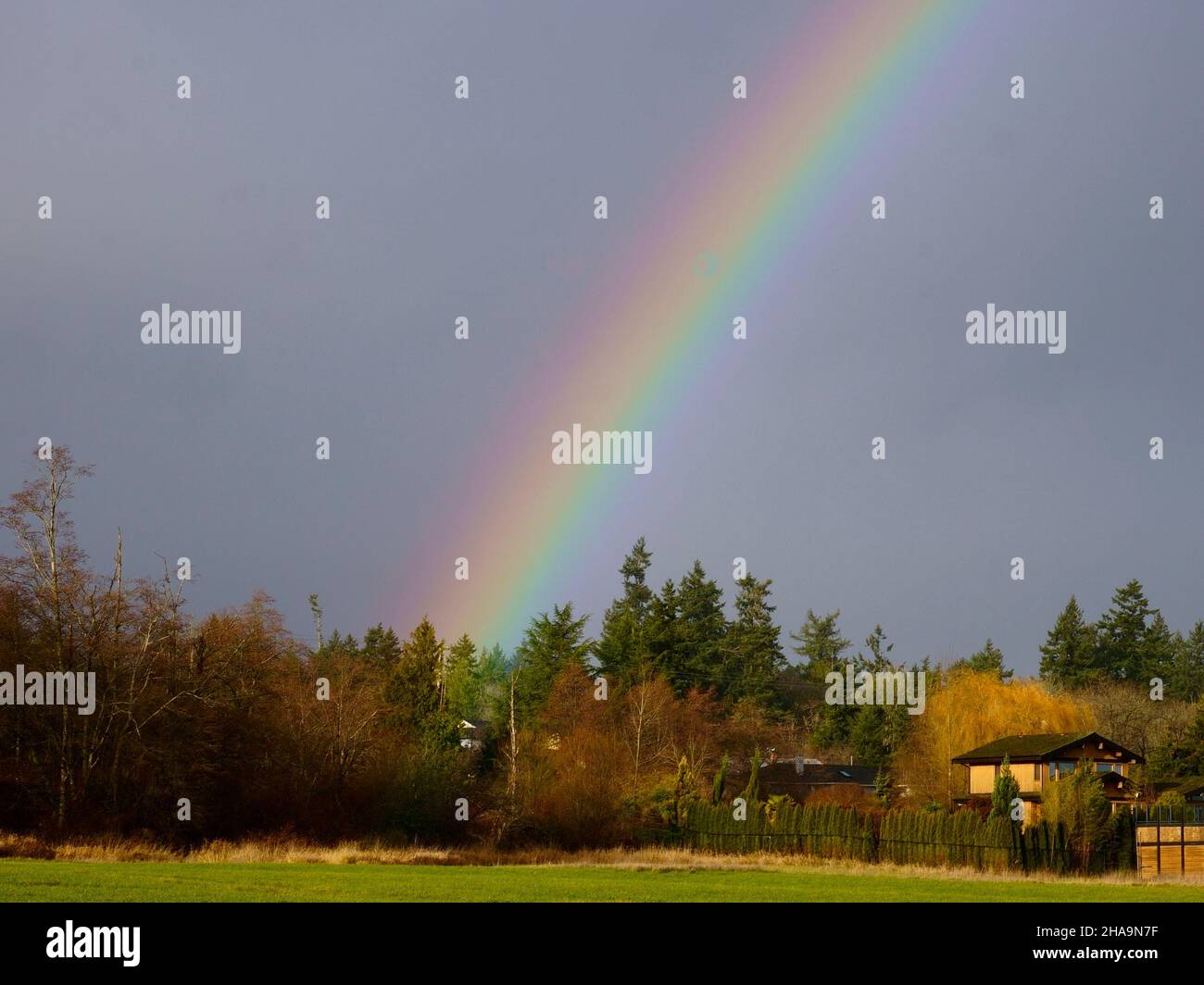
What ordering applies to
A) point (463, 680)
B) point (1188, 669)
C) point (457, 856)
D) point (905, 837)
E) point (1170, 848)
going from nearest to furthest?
point (1170, 848) → point (457, 856) → point (905, 837) → point (463, 680) → point (1188, 669)

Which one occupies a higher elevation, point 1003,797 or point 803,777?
point 1003,797

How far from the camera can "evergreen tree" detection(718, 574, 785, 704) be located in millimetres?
95562

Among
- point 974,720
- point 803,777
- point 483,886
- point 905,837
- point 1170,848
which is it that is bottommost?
point 803,777

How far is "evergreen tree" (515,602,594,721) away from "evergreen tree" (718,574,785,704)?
17296mm

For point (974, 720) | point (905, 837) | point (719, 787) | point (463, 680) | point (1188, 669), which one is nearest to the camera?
point (905, 837)

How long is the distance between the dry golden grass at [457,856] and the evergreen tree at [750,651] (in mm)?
40429

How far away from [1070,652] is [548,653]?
4880 cm

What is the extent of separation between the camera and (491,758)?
64.2m

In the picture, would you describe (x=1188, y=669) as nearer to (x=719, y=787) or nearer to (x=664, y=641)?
(x=664, y=641)

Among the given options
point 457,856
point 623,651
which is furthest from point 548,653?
point 457,856

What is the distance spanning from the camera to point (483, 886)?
99.2ft

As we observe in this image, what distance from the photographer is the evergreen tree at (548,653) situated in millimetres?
78375

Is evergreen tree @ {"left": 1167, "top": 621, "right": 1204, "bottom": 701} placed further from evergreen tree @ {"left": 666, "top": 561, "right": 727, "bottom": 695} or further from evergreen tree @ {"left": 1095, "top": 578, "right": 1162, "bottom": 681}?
evergreen tree @ {"left": 666, "top": 561, "right": 727, "bottom": 695}
